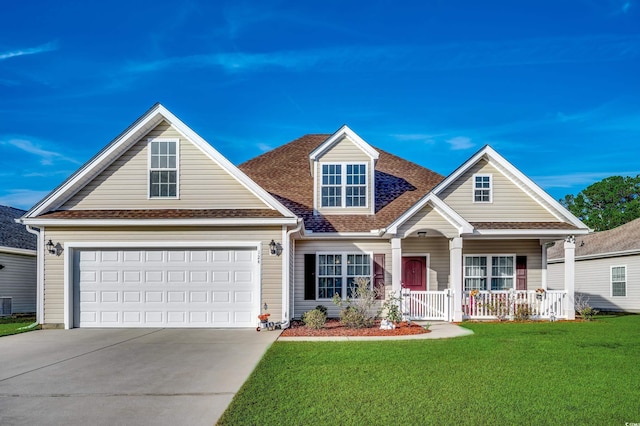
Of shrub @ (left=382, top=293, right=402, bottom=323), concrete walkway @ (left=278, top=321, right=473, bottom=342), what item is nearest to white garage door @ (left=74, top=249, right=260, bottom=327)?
concrete walkway @ (left=278, top=321, right=473, bottom=342)

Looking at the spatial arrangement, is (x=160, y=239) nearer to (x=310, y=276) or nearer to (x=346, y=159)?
(x=310, y=276)

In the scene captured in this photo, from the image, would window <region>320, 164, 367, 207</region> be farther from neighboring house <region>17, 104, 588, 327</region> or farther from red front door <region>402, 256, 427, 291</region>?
red front door <region>402, 256, 427, 291</region>

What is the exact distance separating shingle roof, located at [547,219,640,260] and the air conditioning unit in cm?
2638

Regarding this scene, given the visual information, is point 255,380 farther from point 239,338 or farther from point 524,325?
point 524,325

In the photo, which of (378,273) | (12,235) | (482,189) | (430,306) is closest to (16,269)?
(12,235)

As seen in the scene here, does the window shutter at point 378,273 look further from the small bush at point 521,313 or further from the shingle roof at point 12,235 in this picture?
the shingle roof at point 12,235

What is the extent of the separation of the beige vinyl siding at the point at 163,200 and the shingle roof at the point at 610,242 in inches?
715

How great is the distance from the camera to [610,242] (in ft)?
87.6

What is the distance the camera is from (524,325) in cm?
1562

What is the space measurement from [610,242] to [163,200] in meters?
22.1

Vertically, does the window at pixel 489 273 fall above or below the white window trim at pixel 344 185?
below

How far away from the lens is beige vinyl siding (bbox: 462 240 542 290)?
61.3 ft

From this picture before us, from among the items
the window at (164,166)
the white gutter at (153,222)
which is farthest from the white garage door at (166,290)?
the window at (164,166)

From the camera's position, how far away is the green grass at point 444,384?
6051mm
